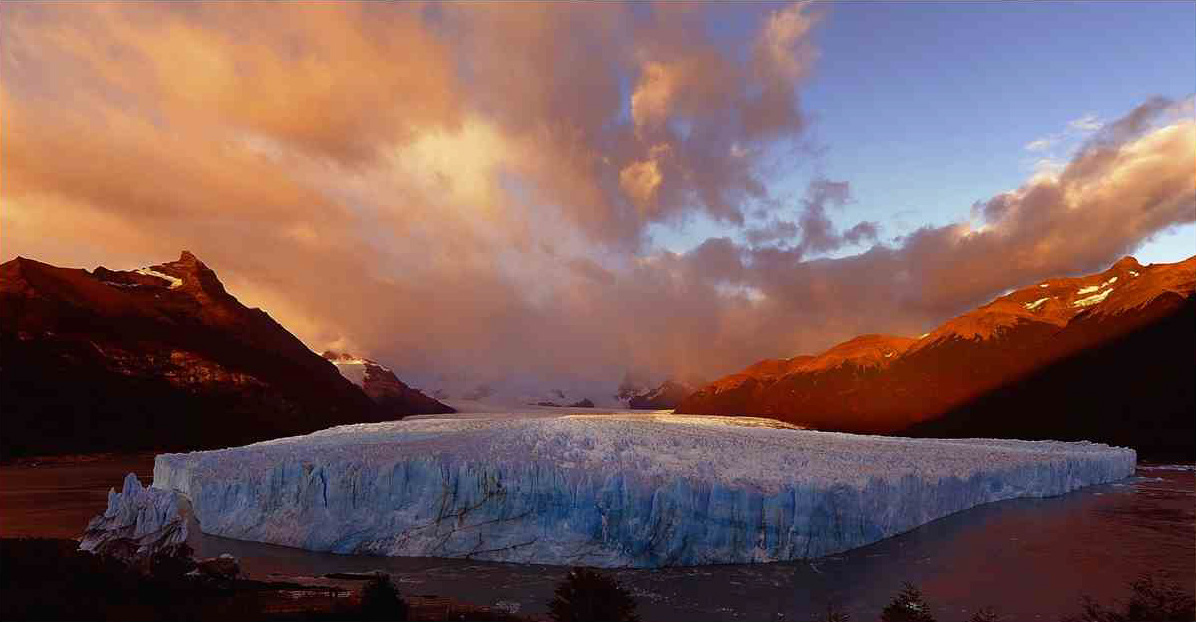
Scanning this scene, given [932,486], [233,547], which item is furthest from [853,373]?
[233,547]

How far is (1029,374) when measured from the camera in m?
102

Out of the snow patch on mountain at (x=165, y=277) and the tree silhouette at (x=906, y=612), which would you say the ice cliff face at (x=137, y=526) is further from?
the snow patch on mountain at (x=165, y=277)

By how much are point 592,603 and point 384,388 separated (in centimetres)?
13673

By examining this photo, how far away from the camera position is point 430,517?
71.1 ft

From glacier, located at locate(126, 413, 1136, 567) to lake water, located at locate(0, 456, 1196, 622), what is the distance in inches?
28.0

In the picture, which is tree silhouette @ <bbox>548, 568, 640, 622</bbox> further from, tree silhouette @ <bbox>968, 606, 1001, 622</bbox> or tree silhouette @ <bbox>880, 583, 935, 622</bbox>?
tree silhouette @ <bbox>968, 606, 1001, 622</bbox>

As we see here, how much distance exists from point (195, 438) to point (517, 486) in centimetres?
7728

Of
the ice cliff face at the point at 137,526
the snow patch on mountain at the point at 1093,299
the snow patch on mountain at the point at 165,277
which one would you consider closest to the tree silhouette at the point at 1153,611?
the ice cliff face at the point at 137,526

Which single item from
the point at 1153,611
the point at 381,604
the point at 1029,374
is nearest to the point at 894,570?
the point at 1153,611

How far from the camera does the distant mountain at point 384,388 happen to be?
137m

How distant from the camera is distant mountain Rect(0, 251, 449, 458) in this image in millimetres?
72562

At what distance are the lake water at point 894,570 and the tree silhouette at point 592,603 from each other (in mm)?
1781

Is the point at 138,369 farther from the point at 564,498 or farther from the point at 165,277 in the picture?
the point at 564,498

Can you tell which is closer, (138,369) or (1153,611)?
(1153,611)
